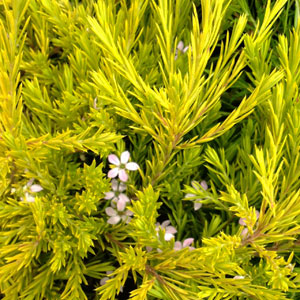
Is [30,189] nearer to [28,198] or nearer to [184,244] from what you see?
[28,198]

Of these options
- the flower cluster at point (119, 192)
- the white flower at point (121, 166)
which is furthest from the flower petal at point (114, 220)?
the white flower at point (121, 166)

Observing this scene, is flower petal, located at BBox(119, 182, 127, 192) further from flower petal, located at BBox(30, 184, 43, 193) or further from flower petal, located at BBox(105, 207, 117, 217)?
flower petal, located at BBox(30, 184, 43, 193)

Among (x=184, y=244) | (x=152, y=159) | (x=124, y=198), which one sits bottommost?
(x=184, y=244)

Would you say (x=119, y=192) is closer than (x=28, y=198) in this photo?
No

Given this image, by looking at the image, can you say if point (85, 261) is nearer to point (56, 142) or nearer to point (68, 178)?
point (68, 178)

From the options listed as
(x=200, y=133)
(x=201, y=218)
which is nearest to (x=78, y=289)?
(x=201, y=218)

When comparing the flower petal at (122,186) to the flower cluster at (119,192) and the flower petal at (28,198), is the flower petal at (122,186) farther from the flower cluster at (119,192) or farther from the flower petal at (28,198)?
the flower petal at (28,198)

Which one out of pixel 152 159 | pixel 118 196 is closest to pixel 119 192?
pixel 118 196
